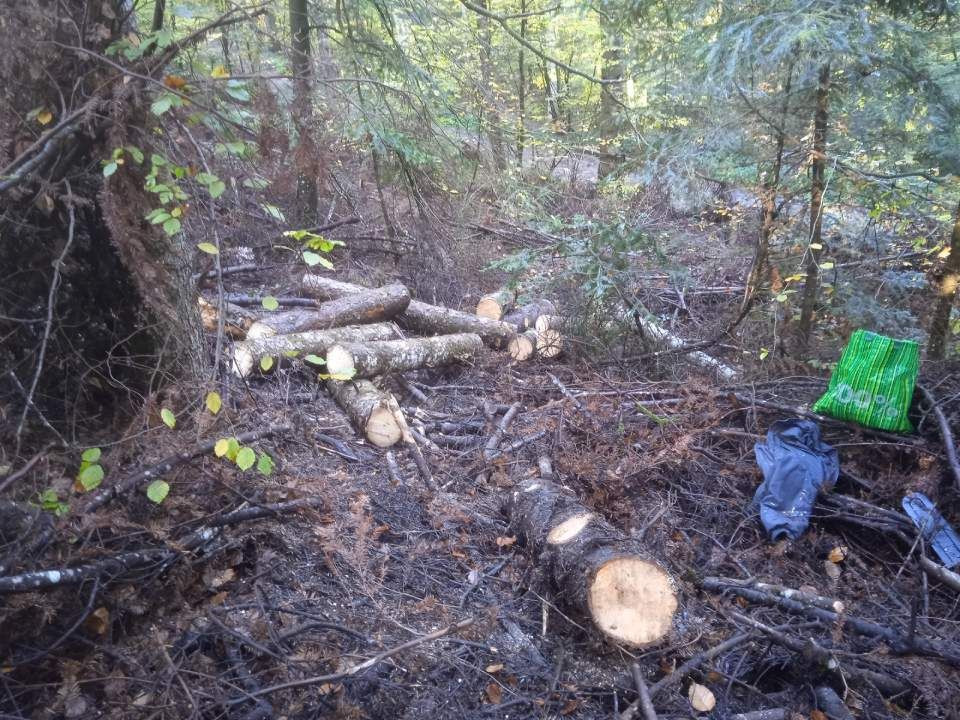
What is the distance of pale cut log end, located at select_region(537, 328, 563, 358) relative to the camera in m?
7.06

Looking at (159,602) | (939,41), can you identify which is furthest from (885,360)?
(159,602)

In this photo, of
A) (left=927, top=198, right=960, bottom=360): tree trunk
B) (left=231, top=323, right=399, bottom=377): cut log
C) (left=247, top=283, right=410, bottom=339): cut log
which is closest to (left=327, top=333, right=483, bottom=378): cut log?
(left=231, top=323, right=399, bottom=377): cut log

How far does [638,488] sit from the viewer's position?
4582 millimetres

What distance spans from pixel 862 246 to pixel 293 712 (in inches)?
325

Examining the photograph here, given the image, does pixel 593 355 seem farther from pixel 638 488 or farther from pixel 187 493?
pixel 187 493

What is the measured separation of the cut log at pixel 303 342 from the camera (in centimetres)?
533

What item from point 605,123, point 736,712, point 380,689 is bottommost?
point 736,712

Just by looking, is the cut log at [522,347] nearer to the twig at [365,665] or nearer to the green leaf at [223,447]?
the twig at [365,665]

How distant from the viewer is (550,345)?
7.05 metres

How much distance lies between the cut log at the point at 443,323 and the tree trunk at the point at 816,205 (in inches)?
123

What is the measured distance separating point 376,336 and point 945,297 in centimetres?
553

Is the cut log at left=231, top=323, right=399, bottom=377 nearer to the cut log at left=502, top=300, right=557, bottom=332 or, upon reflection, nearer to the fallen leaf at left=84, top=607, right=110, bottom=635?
the cut log at left=502, top=300, right=557, bottom=332

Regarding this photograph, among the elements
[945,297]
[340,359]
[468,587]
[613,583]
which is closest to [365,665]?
[468,587]

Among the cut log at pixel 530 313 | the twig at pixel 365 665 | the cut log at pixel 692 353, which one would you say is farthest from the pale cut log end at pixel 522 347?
Answer: the twig at pixel 365 665
